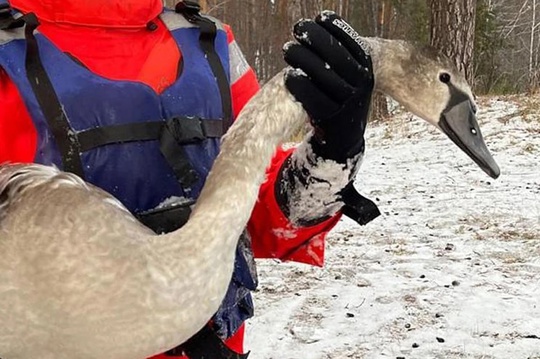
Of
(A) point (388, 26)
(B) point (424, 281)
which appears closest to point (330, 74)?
(B) point (424, 281)

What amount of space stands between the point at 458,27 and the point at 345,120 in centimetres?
943

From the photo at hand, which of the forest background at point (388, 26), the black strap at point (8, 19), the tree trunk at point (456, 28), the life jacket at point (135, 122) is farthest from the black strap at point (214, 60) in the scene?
the forest background at point (388, 26)

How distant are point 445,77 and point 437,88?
4 centimetres

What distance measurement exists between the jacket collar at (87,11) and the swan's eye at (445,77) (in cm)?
82

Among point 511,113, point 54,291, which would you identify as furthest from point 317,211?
point 511,113

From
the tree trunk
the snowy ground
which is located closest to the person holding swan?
the snowy ground

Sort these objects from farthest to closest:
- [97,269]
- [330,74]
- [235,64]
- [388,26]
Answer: [388,26], [235,64], [330,74], [97,269]

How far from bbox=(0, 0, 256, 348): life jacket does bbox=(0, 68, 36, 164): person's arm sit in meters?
0.03

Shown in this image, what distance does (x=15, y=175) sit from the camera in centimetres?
171

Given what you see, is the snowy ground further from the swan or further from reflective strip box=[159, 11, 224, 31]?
the swan

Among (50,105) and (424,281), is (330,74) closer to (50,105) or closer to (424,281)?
(50,105)

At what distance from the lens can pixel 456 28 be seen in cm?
1079

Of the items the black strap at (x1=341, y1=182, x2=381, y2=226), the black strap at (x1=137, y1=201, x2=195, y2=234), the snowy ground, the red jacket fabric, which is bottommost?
the snowy ground

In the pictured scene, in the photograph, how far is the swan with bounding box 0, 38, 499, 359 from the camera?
5.13 feet
